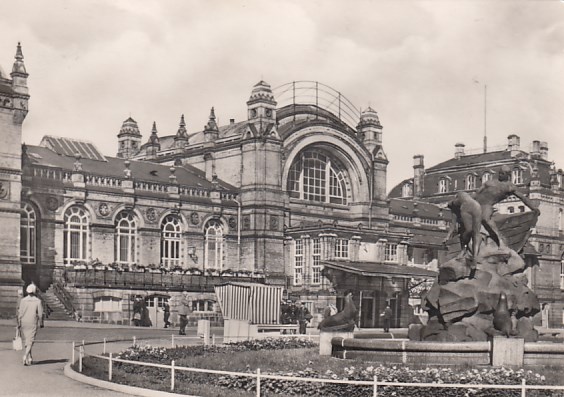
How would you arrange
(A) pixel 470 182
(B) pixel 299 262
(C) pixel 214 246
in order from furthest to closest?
(A) pixel 470 182 < (B) pixel 299 262 < (C) pixel 214 246

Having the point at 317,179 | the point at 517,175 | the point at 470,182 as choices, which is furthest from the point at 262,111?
the point at 517,175

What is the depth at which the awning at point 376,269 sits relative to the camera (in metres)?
49.9

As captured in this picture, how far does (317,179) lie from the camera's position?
60.0 m

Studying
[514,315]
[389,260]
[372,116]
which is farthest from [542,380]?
[372,116]

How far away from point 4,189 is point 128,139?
102ft

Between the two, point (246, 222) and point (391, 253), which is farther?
point (391, 253)

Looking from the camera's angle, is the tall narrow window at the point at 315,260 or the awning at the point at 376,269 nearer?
the awning at the point at 376,269

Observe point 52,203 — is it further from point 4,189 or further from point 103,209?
point 4,189

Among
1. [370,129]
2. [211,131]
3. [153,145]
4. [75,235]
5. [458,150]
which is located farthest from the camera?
[458,150]

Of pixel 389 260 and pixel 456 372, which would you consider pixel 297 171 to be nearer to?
pixel 389 260

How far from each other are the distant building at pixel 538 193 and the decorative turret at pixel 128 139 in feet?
93.3

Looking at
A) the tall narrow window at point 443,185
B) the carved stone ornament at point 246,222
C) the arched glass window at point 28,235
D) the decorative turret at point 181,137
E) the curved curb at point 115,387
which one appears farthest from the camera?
the tall narrow window at point 443,185

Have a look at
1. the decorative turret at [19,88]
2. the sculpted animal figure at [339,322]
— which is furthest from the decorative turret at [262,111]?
the sculpted animal figure at [339,322]

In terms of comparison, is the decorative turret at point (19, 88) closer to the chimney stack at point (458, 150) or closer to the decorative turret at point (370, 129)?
the decorative turret at point (370, 129)
